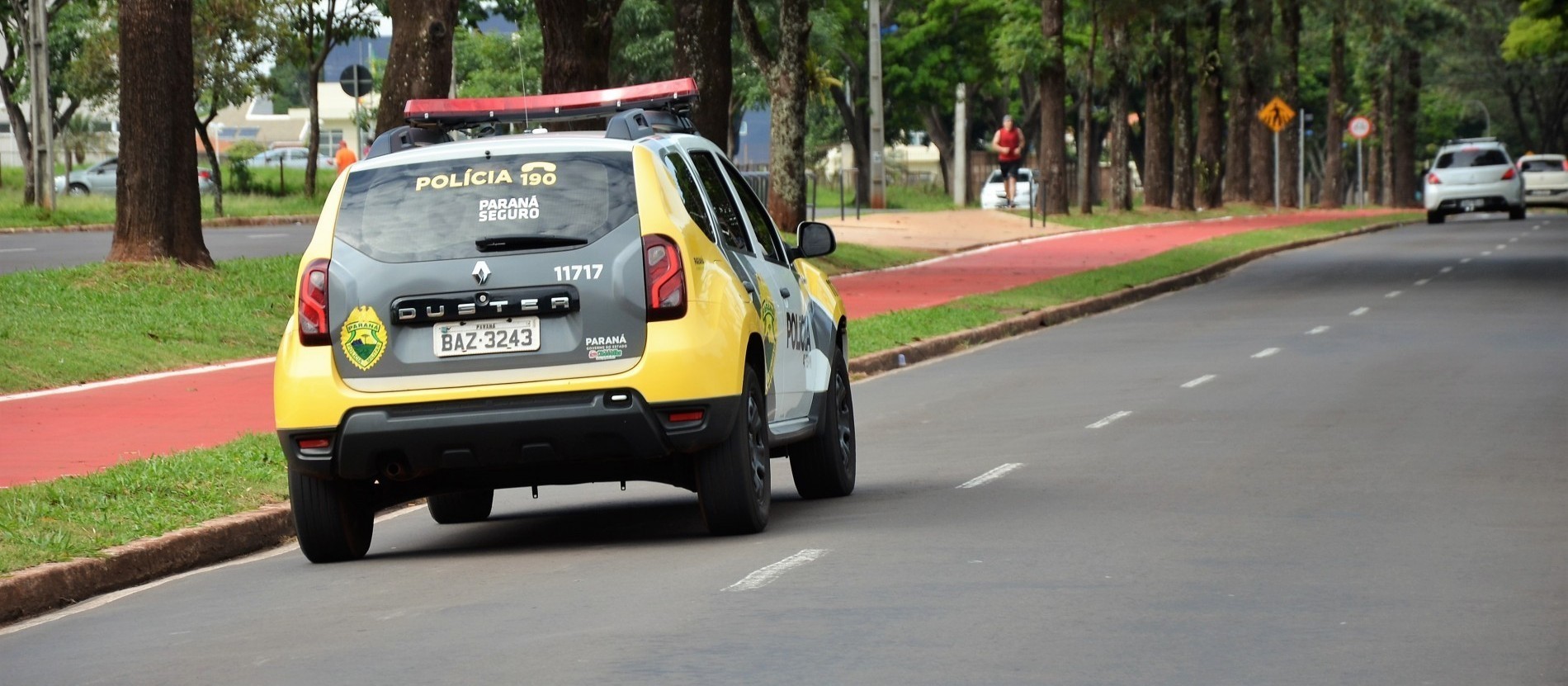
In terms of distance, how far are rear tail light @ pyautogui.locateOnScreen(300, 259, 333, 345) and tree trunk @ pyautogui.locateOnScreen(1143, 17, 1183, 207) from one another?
49.6 m

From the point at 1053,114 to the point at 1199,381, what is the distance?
3237 centimetres

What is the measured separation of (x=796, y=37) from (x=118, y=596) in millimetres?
25387

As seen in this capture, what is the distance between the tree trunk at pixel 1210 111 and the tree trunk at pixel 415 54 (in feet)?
125

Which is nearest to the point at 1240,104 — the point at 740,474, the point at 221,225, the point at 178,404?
the point at 221,225

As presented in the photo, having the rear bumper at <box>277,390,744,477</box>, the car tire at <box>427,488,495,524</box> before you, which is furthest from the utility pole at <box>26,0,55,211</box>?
the rear bumper at <box>277,390,744,477</box>

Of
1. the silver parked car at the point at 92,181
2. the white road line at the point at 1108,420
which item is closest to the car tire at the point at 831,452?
the white road line at the point at 1108,420

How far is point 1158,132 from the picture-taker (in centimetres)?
5794

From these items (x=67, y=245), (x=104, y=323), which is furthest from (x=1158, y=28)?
(x=104, y=323)

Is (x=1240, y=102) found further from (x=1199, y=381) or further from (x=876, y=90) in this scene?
(x=1199, y=381)

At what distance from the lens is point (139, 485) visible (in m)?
11.7

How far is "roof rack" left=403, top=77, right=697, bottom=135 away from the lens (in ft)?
36.7

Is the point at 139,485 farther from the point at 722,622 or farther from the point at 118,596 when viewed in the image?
the point at 722,622

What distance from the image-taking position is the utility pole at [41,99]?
38000 mm

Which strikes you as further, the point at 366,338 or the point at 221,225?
the point at 221,225
